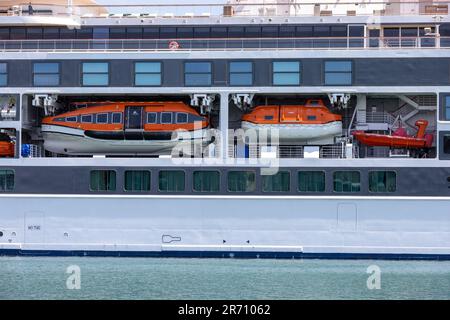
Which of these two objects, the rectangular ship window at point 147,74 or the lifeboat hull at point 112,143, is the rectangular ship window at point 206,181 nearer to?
the lifeboat hull at point 112,143

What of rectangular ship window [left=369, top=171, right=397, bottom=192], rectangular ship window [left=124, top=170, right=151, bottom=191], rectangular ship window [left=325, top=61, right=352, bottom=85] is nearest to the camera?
rectangular ship window [left=369, top=171, right=397, bottom=192]

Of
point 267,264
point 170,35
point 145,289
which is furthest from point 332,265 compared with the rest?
point 170,35

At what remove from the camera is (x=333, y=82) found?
3167 cm

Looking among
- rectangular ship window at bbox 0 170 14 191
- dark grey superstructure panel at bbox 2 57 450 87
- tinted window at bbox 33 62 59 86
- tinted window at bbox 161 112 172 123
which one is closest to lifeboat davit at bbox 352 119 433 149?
dark grey superstructure panel at bbox 2 57 450 87

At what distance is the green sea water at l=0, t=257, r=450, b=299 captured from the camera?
2558 cm

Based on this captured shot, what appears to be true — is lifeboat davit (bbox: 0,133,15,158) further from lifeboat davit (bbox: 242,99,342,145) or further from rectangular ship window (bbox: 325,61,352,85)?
rectangular ship window (bbox: 325,61,352,85)

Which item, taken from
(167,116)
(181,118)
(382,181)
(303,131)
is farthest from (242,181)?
(382,181)

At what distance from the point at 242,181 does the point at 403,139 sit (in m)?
5.38

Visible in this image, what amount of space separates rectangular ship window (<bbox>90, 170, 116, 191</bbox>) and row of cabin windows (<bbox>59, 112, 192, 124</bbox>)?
1959 mm

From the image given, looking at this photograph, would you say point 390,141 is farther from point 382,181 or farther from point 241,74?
point 241,74

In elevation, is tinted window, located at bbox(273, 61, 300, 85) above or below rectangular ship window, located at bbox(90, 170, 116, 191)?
above

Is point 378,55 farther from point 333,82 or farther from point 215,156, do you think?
point 215,156

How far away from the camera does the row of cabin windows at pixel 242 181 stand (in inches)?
1214

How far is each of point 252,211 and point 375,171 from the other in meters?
4.06
